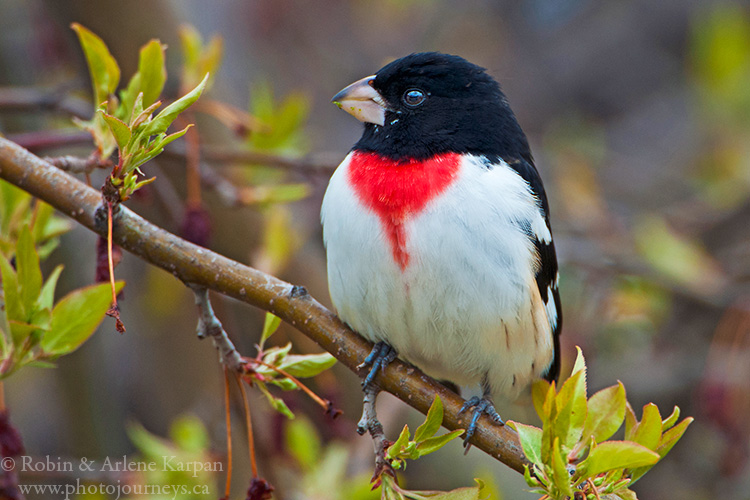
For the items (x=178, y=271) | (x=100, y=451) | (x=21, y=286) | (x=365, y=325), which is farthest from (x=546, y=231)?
(x=100, y=451)

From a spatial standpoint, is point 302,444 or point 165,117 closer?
point 165,117

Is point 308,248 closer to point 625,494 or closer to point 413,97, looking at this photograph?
point 413,97

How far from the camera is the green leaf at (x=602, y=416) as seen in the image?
6.40 ft

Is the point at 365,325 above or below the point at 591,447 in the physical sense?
above

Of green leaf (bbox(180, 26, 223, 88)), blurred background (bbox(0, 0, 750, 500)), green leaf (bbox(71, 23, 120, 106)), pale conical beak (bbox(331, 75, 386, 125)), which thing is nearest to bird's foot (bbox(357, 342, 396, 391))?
blurred background (bbox(0, 0, 750, 500))

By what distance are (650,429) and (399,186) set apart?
1184 mm

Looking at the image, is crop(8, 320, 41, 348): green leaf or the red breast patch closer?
crop(8, 320, 41, 348): green leaf

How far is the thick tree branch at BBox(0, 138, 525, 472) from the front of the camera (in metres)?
2.14

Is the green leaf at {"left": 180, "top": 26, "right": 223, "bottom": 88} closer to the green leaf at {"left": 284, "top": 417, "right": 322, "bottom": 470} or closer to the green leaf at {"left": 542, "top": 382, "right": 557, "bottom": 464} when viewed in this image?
the green leaf at {"left": 284, "top": 417, "right": 322, "bottom": 470}

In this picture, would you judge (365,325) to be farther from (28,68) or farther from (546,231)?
(28,68)

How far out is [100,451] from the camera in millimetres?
4070

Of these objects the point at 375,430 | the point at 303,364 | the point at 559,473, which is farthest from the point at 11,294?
the point at 559,473

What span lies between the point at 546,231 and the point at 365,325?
0.86 meters

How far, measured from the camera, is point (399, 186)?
2672mm
